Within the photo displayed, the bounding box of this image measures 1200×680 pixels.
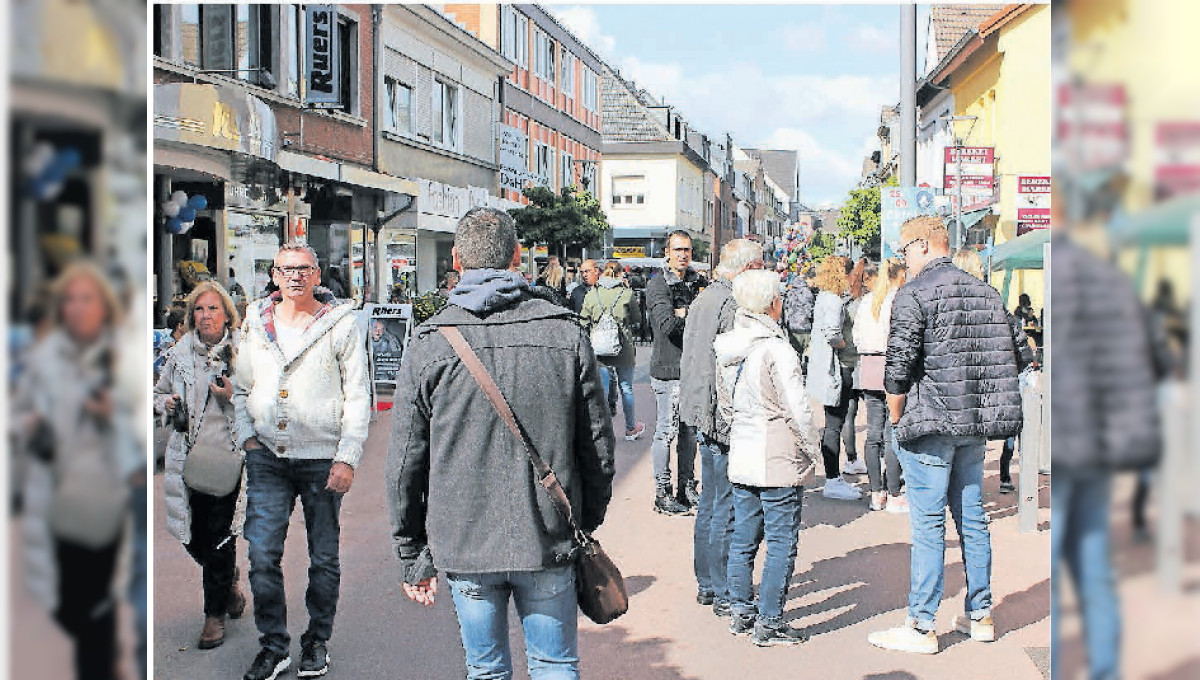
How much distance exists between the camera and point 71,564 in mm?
2021

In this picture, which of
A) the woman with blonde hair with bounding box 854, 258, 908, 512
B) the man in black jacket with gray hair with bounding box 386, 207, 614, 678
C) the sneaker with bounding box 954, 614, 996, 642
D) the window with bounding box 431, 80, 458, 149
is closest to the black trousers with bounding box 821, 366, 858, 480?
the woman with blonde hair with bounding box 854, 258, 908, 512

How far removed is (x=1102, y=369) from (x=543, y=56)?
39.0m

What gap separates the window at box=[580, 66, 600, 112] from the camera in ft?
151

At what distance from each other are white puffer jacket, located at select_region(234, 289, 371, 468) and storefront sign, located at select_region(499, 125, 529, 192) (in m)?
28.2

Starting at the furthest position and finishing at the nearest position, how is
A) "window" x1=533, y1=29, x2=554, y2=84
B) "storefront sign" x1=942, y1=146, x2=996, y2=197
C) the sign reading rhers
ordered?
"window" x1=533, y1=29, x2=554, y2=84 < the sign reading rhers < "storefront sign" x1=942, y1=146, x2=996, y2=197

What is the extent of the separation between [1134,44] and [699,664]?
158 inches

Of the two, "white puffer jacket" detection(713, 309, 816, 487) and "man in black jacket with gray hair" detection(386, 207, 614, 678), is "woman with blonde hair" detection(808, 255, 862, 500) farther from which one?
"man in black jacket with gray hair" detection(386, 207, 614, 678)

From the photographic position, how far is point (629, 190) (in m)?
59.3

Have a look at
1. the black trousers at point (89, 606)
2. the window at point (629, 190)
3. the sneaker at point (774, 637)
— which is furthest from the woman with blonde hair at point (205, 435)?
the window at point (629, 190)

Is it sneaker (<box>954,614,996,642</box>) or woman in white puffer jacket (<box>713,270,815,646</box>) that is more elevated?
woman in white puffer jacket (<box>713,270,815,646</box>)

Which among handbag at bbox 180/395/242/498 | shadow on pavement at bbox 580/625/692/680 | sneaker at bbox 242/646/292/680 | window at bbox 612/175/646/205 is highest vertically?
window at bbox 612/175/646/205

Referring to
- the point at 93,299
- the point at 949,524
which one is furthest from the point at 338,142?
the point at 93,299

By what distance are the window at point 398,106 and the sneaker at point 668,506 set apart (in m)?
17.0

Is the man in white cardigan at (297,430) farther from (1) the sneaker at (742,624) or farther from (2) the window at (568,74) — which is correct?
(2) the window at (568,74)
